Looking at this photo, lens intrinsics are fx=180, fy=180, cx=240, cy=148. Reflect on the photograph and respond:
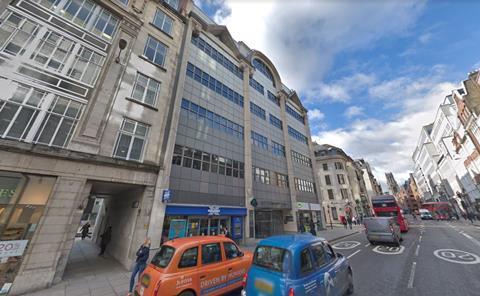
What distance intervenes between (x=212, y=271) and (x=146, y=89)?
12.2 m

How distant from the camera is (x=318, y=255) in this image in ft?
16.8

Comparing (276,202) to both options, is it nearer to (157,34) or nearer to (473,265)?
(473,265)

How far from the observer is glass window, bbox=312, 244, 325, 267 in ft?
16.3

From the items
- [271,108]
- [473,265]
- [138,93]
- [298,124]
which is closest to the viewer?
[473,265]

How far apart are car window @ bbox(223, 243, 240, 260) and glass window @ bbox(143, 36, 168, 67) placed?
541 inches

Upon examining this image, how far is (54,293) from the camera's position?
22.0ft

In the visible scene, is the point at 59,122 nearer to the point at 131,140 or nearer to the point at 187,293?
the point at 131,140

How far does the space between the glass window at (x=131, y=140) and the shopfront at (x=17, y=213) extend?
326 centimetres

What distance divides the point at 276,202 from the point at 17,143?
1995 cm

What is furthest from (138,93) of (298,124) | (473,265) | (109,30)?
(298,124)

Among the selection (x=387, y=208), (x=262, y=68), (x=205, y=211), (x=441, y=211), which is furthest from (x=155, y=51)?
(x=441, y=211)

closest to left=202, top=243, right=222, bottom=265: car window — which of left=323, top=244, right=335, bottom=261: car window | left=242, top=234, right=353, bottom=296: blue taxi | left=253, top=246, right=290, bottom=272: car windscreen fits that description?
left=242, top=234, right=353, bottom=296: blue taxi

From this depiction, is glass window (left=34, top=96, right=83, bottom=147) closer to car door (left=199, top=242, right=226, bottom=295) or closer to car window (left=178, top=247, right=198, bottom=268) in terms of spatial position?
car window (left=178, top=247, right=198, bottom=268)

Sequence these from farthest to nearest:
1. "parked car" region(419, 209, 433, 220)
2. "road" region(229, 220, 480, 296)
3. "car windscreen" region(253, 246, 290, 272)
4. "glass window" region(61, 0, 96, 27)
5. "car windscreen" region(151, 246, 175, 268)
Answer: "parked car" region(419, 209, 433, 220), "glass window" region(61, 0, 96, 27), "road" region(229, 220, 480, 296), "car windscreen" region(151, 246, 175, 268), "car windscreen" region(253, 246, 290, 272)
